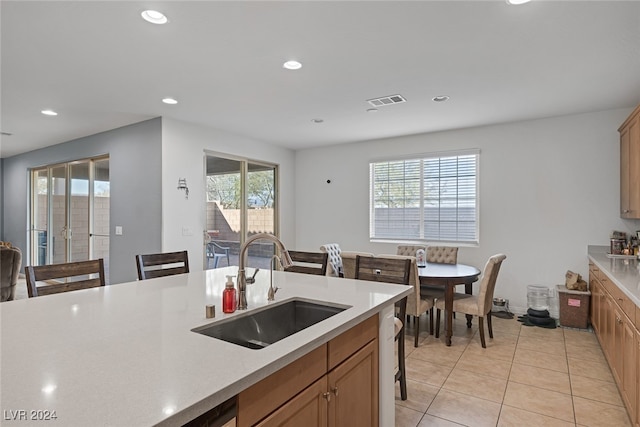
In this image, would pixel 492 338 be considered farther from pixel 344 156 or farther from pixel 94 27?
pixel 94 27

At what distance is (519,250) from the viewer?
4762mm

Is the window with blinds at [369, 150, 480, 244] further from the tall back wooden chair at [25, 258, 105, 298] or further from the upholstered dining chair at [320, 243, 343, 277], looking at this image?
the tall back wooden chair at [25, 258, 105, 298]

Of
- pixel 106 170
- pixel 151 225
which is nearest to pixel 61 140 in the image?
pixel 106 170

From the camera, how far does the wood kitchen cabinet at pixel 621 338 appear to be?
2.10 meters

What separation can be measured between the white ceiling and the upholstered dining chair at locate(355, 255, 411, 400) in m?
1.62

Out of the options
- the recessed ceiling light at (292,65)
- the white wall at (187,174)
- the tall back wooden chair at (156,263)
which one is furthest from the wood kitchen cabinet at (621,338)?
the white wall at (187,174)

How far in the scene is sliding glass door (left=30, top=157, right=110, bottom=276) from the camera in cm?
559

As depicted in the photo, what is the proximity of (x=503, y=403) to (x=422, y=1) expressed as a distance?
2793 mm

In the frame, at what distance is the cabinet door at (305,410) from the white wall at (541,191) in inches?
171

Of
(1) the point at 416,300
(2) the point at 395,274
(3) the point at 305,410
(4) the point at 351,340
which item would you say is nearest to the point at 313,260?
(2) the point at 395,274

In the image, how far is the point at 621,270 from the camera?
2979 millimetres

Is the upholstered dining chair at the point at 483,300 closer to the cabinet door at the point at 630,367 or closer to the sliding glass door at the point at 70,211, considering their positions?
the cabinet door at the point at 630,367

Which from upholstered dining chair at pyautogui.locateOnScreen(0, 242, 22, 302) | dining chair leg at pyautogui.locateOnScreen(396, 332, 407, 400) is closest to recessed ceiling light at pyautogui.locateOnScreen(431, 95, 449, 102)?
dining chair leg at pyautogui.locateOnScreen(396, 332, 407, 400)

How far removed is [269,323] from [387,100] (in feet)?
9.71
